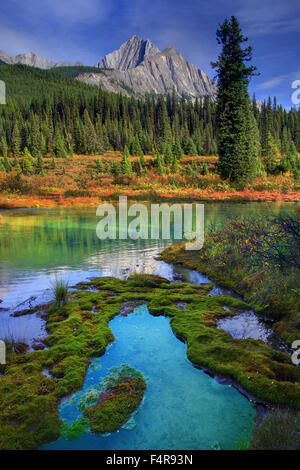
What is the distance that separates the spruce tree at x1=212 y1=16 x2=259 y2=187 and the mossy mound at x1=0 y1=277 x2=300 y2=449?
116 feet

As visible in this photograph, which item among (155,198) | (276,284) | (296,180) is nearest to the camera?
(276,284)

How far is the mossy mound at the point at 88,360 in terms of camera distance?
4.22 meters

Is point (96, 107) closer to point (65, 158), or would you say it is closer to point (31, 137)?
point (31, 137)

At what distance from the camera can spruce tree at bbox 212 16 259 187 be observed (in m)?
36.0

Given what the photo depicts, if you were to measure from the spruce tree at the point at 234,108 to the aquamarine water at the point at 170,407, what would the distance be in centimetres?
3836

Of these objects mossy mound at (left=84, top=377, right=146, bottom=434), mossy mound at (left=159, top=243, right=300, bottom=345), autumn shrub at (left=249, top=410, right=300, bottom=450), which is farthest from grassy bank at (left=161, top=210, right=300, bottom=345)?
mossy mound at (left=84, top=377, right=146, bottom=434)

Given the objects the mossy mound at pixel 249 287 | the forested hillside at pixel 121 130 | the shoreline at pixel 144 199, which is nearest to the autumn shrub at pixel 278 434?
the mossy mound at pixel 249 287

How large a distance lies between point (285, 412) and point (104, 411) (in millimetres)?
2620

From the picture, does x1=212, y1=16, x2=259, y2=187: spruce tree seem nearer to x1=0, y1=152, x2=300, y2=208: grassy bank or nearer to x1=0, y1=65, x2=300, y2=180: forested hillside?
x1=0, y1=152, x2=300, y2=208: grassy bank

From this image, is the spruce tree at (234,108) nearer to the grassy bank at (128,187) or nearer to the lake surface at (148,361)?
the grassy bank at (128,187)

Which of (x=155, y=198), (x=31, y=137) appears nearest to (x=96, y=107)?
(x=31, y=137)

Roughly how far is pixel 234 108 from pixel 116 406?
136ft

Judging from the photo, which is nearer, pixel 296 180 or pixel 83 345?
pixel 83 345

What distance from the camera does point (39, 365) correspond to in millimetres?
5535
